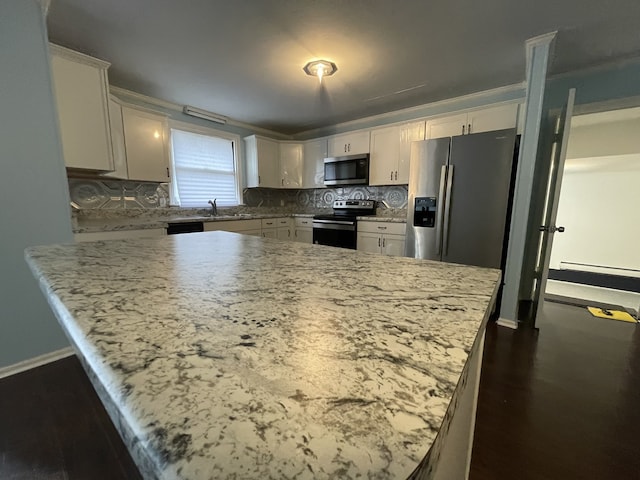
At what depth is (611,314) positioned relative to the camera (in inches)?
103

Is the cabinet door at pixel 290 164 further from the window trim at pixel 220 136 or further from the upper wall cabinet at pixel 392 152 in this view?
the upper wall cabinet at pixel 392 152

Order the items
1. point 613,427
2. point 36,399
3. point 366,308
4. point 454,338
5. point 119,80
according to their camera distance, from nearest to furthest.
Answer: point 454,338
point 366,308
point 613,427
point 36,399
point 119,80

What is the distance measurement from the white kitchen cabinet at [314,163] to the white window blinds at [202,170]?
1.16m

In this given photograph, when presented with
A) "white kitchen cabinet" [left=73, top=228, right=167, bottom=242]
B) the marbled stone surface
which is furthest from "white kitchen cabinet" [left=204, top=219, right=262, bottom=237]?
the marbled stone surface

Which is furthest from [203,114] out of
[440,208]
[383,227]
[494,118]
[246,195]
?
[494,118]

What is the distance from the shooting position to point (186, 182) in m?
3.53

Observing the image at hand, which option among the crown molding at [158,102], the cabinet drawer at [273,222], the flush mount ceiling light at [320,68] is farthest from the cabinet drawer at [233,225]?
the flush mount ceiling light at [320,68]

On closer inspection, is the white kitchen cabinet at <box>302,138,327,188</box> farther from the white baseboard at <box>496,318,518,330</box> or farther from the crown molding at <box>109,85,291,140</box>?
the white baseboard at <box>496,318,518,330</box>

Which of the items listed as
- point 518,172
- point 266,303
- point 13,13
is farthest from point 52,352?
point 518,172

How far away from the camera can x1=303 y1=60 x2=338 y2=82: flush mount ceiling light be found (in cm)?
230

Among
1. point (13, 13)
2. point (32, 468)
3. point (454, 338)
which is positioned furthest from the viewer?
point (13, 13)

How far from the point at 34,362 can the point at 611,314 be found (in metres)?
4.92

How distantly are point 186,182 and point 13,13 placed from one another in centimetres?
205

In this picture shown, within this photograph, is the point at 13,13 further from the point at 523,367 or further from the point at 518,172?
the point at 523,367
